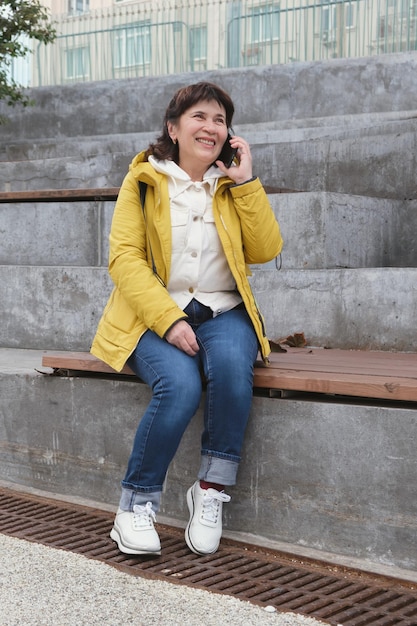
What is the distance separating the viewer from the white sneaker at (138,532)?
3430mm

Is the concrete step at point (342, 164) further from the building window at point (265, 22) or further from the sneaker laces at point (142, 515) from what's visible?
the building window at point (265, 22)

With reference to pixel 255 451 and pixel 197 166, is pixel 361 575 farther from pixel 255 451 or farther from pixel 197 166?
pixel 197 166

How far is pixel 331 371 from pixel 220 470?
0.55 metres

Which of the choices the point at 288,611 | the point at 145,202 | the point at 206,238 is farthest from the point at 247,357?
the point at 288,611

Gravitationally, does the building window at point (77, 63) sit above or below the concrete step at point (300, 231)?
above

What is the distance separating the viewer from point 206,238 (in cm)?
374

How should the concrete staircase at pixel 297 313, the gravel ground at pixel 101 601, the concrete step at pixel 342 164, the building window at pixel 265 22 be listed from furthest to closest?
the building window at pixel 265 22 < the concrete step at pixel 342 164 < the concrete staircase at pixel 297 313 < the gravel ground at pixel 101 601

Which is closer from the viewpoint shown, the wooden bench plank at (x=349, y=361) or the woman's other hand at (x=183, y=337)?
the woman's other hand at (x=183, y=337)

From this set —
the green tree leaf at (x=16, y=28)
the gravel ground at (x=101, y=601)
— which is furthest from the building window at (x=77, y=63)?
the gravel ground at (x=101, y=601)

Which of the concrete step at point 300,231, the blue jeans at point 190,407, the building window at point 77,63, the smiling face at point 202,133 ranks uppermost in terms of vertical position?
the building window at point 77,63

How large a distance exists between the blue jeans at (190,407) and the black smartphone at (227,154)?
2.21 ft

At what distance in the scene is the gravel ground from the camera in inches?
113

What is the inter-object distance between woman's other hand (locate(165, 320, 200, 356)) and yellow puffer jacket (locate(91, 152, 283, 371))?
7cm

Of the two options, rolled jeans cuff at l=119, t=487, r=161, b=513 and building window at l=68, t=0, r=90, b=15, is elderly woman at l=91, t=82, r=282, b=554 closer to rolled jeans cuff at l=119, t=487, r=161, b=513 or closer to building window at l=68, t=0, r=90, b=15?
rolled jeans cuff at l=119, t=487, r=161, b=513
